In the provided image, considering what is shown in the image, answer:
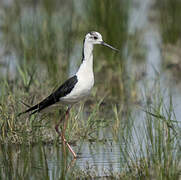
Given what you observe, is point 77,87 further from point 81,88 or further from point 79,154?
point 79,154

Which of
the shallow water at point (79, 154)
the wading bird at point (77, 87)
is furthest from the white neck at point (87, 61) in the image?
the shallow water at point (79, 154)

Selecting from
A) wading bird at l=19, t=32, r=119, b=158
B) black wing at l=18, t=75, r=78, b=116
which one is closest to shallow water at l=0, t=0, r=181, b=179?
wading bird at l=19, t=32, r=119, b=158

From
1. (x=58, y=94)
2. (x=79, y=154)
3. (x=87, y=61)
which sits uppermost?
(x=87, y=61)

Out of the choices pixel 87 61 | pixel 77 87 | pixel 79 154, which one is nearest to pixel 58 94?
pixel 77 87

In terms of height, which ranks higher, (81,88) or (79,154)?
(81,88)

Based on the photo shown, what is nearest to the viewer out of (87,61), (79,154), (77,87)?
(79,154)

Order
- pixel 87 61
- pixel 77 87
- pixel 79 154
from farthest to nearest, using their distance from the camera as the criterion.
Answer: pixel 87 61 → pixel 77 87 → pixel 79 154

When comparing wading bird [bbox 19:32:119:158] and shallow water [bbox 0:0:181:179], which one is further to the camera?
wading bird [bbox 19:32:119:158]

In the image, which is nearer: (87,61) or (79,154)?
(79,154)

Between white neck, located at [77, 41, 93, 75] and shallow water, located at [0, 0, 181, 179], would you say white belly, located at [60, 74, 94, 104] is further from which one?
shallow water, located at [0, 0, 181, 179]

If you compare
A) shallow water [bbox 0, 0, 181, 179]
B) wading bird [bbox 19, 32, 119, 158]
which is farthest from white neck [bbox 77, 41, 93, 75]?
shallow water [bbox 0, 0, 181, 179]

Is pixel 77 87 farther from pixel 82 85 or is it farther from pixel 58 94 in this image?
pixel 58 94

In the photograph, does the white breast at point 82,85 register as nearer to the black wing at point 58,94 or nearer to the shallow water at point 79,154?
the black wing at point 58,94

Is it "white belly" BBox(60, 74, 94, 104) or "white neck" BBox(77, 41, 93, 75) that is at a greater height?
"white neck" BBox(77, 41, 93, 75)
